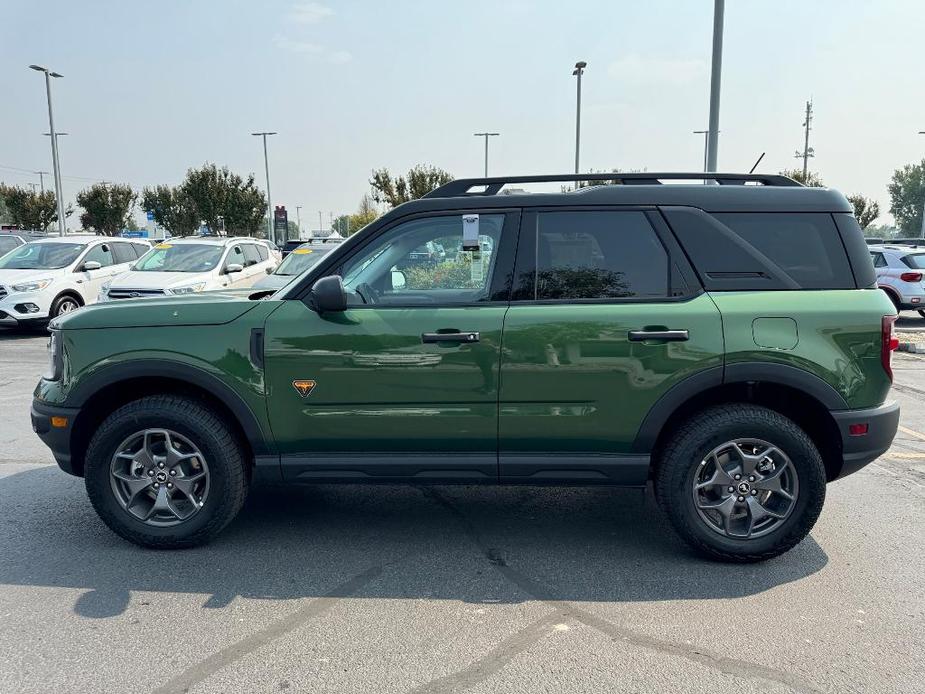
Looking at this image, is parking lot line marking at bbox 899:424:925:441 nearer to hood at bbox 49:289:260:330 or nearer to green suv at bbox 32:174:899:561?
green suv at bbox 32:174:899:561

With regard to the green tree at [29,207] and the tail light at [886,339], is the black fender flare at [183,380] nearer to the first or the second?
the tail light at [886,339]

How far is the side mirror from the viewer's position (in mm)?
3576

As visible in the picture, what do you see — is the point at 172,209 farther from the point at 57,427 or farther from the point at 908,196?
the point at 908,196

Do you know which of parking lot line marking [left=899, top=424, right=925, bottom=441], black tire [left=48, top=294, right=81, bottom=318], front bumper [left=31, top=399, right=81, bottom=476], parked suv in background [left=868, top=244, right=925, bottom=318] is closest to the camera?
front bumper [left=31, top=399, right=81, bottom=476]

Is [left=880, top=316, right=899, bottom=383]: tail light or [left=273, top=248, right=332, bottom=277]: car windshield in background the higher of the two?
[left=273, top=248, right=332, bottom=277]: car windshield in background

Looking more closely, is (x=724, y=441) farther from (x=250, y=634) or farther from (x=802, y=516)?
(x=250, y=634)

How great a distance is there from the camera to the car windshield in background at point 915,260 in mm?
14562

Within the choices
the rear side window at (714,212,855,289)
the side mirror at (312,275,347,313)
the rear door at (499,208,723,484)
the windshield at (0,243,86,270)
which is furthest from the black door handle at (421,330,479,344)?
the windshield at (0,243,86,270)

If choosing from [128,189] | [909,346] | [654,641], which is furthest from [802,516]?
[128,189]

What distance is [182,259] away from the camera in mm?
12836

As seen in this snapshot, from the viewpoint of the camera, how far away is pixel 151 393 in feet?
13.1

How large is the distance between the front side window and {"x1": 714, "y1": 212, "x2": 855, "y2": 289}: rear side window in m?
1.26

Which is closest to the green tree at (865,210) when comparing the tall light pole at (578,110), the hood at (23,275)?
Result: the tall light pole at (578,110)

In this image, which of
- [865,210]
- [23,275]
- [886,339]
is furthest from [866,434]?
[865,210]
